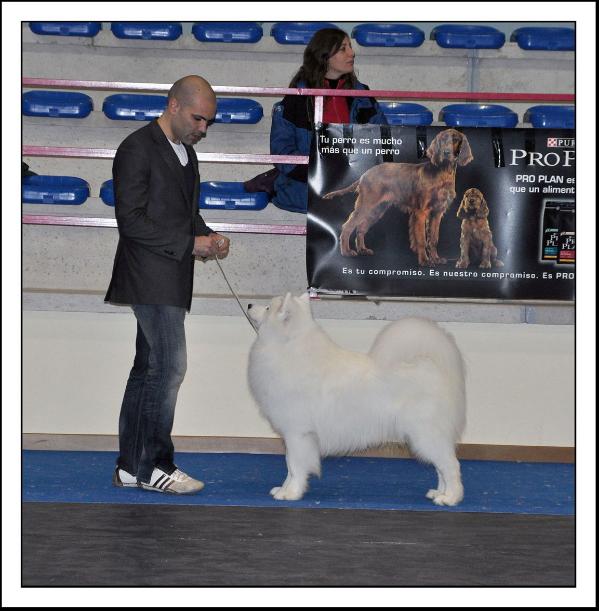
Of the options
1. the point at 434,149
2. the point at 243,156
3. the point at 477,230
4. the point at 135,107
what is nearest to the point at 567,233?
the point at 477,230

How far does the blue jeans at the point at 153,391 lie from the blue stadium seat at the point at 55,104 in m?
2.38

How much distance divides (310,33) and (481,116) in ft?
4.35

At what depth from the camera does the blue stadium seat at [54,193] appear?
575 cm

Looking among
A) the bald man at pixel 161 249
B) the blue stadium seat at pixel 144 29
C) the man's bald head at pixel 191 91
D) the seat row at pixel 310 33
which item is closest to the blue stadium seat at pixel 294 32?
the seat row at pixel 310 33

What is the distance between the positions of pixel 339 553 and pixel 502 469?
6.62 ft

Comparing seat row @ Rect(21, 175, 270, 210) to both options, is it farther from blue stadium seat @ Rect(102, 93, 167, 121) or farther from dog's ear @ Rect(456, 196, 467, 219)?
dog's ear @ Rect(456, 196, 467, 219)

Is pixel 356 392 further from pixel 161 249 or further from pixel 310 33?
pixel 310 33

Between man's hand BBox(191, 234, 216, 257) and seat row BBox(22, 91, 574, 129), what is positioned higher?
seat row BBox(22, 91, 574, 129)

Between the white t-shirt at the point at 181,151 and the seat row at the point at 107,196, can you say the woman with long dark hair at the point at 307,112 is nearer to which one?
the seat row at the point at 107,196

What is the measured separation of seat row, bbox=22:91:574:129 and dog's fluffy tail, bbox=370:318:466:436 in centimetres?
218

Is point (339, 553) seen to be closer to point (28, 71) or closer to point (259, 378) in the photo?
point (259, 378)

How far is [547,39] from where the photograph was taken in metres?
6.41

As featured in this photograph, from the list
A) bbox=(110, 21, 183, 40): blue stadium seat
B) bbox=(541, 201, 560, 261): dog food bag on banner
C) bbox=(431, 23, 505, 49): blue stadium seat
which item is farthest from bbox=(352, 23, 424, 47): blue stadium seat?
bbox=(541, 201, 560, 261): dog food bag on banner

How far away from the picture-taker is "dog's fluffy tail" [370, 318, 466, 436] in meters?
4.23
